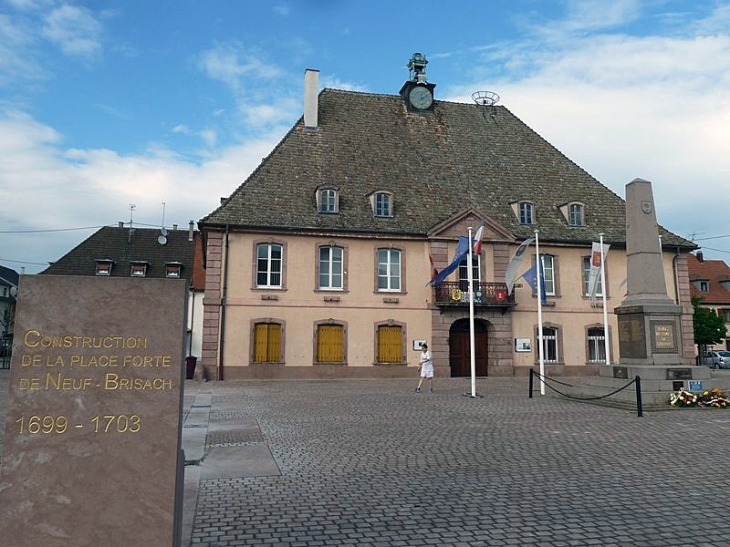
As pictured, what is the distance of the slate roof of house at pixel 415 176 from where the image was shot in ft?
91.0

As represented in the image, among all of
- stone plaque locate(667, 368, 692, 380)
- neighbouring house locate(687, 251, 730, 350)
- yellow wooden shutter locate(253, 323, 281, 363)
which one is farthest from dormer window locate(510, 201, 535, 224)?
neighbouring house locate(687, 251, 730, 350)

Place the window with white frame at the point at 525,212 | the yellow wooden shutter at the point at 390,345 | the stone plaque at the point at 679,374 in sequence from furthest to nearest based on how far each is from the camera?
1. the window with white frame at the point at 525,212
2. the yellow wooden shutter at the point at 390,345
3. the stone plaque at the point at 679,374

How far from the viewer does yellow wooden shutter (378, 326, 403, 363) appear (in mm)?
27422

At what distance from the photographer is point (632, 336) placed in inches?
642

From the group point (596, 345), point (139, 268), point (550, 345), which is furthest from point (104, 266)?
point (596, 345)

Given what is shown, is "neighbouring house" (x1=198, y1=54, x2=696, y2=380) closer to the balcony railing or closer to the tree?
the balcony railing

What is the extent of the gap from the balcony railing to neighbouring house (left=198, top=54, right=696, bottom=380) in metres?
0.07

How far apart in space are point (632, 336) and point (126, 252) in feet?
133

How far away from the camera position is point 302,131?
3083 centimetres

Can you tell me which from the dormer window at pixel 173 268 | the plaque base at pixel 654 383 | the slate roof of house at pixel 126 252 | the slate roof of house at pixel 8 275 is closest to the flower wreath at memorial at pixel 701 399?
the plaque base at pixel 654 383

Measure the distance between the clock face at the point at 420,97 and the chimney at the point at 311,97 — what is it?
642 centimetres

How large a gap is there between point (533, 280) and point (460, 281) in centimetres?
586

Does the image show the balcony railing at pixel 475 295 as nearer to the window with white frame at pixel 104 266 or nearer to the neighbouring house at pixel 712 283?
the window with white frame at pixel 104 266

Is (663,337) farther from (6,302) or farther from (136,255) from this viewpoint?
(6,302)
